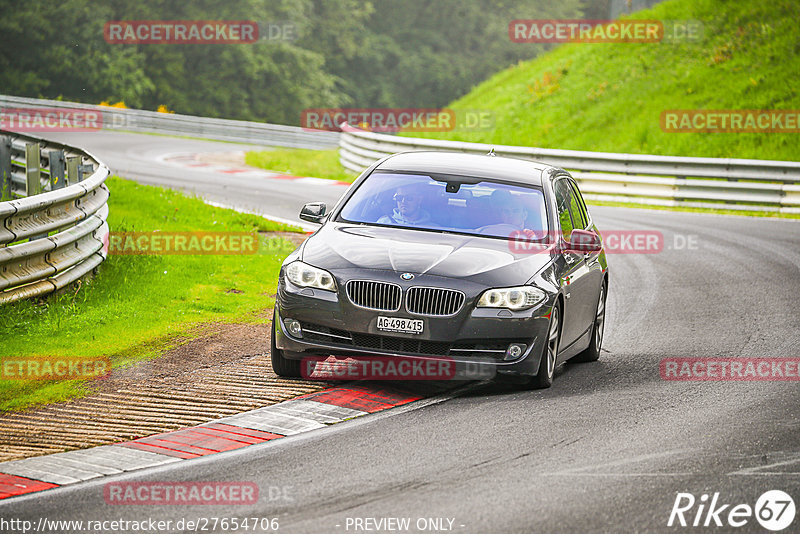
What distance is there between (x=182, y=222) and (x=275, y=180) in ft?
33.4

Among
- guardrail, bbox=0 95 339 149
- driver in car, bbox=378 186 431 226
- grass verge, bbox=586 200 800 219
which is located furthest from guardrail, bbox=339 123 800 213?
guardrail, bbox=0 95 339 149

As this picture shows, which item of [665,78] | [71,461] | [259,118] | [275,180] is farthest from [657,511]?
[259,118]

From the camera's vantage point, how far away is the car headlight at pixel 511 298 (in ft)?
26.2

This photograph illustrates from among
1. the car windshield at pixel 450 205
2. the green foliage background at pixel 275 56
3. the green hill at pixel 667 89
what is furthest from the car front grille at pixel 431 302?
the green foliage background at pixel 275 56

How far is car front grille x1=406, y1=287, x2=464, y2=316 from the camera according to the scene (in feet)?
26.0

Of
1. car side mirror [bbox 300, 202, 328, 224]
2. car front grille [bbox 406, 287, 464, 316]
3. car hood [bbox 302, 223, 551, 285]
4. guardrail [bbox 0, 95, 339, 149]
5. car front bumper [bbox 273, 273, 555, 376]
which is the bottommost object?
guardrail [bbox 0, 95, 339, 149]

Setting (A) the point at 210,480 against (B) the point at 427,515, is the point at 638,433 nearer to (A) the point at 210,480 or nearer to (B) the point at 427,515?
(B) the point at 427,515

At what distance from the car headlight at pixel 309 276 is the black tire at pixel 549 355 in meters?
1.68

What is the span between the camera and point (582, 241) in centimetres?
912

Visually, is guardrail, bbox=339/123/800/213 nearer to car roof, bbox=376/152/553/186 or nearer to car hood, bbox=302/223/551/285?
car roof, bbox=376/152/553/186

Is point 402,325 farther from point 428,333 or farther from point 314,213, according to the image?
point 314,213

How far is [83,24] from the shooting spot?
54562 millimetres

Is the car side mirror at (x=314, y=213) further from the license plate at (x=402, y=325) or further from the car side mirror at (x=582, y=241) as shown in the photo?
the car side mirror at (x=582, y=241)

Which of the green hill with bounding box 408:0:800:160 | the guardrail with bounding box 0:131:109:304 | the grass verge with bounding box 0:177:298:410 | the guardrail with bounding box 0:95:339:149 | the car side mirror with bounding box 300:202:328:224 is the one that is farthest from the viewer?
the guardrail with bounding box 0:95:339:149
